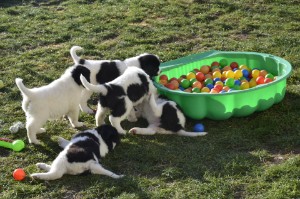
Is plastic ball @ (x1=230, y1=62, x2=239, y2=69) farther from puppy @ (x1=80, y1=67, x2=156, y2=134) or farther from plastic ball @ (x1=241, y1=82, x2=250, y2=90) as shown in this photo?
puppy @ (x1=80, y1=67, x2=156, y2=134)

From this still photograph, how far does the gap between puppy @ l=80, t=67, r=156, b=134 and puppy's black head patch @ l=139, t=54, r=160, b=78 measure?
2.14 feet

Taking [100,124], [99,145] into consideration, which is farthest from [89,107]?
[99,145]

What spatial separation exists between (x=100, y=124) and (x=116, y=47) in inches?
130

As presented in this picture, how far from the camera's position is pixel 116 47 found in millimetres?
9477

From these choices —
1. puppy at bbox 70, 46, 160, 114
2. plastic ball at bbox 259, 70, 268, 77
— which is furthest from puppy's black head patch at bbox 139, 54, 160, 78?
plastic ball at bbox 259, 70, 268, 77

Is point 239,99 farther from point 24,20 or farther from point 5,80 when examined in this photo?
point 24,20

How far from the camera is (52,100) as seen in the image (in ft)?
20.2

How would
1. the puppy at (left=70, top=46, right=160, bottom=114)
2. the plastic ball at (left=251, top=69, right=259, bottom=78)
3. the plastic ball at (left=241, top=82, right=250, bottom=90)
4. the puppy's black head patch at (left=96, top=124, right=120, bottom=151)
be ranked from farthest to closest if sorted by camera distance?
the plastic ball at (left=251, top=69, right=259, bottom=78) < the plastic ball at (left=241, top=82, right=250, bottom=90) < the puppy at (left=70, top=46, right=160, bottom=114) < the puppy's black head patch at (left=96, top=124, right=120, bottom=151)

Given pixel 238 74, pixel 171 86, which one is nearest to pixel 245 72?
pixel 238 74

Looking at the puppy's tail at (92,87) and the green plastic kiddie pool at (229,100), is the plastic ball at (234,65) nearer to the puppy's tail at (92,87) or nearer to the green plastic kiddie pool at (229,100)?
the green plastic kiddie pool at (229,100)

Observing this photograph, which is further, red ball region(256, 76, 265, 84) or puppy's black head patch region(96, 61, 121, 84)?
red ball region(256, 76, 265, 84)

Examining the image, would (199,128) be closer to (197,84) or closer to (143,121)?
(143,121)

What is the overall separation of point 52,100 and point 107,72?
1.09m

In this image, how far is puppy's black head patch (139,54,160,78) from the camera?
7172 mm
